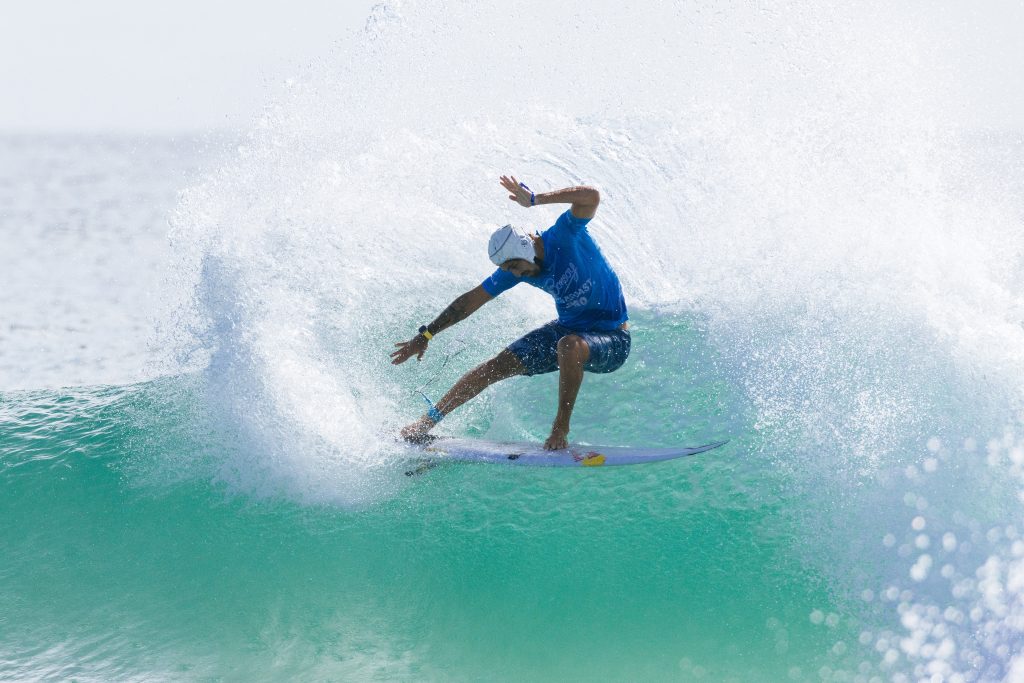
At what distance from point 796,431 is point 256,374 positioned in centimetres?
415

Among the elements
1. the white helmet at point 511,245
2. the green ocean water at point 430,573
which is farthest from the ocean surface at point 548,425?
the white helmet at point 511,245

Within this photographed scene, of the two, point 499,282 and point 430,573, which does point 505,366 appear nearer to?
point 499,282

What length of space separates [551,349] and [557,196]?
4.08 ft

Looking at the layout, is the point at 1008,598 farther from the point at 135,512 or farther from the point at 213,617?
the point at 135,512

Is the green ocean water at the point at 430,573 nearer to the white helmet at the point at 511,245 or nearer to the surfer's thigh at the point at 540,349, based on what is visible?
the surfer's thigh at the point at 540,349

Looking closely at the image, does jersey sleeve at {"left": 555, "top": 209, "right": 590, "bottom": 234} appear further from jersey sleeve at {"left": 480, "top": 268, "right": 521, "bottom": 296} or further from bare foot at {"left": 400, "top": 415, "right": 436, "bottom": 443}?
bare foot at {"left": 400, "top": 415, "right": 436, "bottom": 443}

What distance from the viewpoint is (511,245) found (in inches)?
236

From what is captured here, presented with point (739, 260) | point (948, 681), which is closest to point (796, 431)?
point (948, 681)

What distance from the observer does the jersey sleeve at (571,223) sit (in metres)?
6.03

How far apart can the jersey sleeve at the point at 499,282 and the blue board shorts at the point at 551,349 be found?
Answer: 438 mm

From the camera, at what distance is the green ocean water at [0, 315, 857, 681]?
529 centimetres

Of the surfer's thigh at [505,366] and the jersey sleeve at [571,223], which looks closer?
the jersey sleeve at [571,223]

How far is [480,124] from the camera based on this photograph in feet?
34.2

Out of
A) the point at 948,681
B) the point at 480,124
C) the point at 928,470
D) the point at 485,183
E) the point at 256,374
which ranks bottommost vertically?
the point at 948,681
